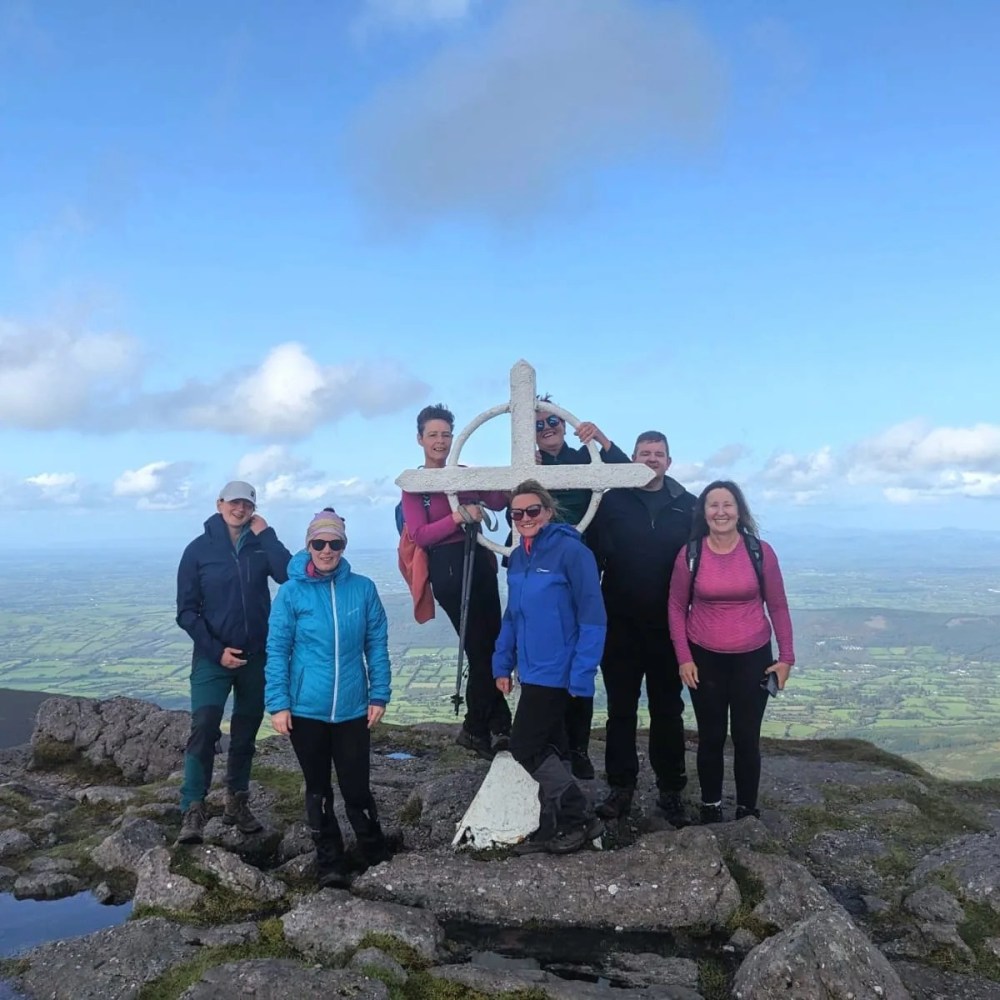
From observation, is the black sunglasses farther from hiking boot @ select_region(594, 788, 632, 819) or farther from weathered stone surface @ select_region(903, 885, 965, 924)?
weathered stone surface @ select_region(903, 885, 965, 924)

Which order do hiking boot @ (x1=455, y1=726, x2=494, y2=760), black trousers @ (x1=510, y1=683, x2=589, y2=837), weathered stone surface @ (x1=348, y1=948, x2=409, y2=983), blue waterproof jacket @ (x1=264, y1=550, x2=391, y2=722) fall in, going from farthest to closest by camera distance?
hiking boot @ (x1=455, y1=726, x2=494, y2=760) < black trousers @ (x1=510, y1=683, x2=589, y2=837) < blue waterproof jacket @ (x1=264, y1=550, x2=391, y2=722) < weathered stone surface @ (x1=348, y1=948, x2=409, y2=983)

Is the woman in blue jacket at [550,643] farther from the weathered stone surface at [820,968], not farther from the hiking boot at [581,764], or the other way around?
the weathered stone surface at [820,968]

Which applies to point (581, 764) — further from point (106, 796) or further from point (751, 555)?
point (106, 796)

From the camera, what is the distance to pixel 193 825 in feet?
22.2

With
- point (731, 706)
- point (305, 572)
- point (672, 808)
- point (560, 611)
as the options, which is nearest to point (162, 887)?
point (305, 572)

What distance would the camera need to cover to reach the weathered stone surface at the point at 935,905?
549cm

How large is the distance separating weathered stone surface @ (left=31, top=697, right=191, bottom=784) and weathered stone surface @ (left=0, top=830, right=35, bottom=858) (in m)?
3.17

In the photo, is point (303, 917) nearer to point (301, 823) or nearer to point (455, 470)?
point (301, 823)

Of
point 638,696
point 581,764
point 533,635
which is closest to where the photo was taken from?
point 533,635

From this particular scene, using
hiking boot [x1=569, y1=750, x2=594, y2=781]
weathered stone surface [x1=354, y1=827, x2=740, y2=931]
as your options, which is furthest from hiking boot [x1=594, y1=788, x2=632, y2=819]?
weathered stone surface [x1=354, y1=827, x2=740, y2=931]

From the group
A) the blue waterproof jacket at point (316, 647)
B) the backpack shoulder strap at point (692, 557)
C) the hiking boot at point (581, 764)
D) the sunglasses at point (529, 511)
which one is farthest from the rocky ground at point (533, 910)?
the sunglasses at point (529, 511)

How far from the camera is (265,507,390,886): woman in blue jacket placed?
19.0 feet

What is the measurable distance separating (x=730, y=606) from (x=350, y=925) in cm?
389

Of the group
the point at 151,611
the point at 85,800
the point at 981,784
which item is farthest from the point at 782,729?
the point at 151,611
